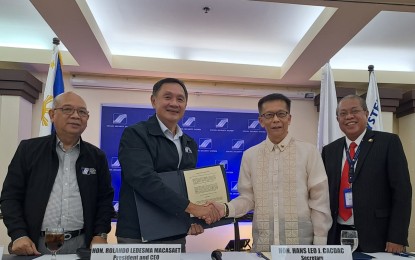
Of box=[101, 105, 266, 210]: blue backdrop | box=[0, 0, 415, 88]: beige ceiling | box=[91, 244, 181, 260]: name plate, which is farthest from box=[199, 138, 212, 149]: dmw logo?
box=[91, 244, 181, 260]: name plate

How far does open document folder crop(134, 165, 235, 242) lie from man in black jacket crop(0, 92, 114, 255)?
14.0 inches

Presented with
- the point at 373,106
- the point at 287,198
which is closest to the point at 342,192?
the point at 287,198

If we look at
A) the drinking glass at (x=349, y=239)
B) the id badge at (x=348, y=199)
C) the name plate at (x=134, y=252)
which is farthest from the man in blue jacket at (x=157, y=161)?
the id badge at (x=348, y=199)

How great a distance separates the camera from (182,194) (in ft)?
6.28

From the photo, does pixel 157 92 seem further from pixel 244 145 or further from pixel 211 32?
pixel 244 145

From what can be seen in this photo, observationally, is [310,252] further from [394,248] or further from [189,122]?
[189,122]

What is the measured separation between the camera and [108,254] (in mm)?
1288

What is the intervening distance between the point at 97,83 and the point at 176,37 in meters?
1.52

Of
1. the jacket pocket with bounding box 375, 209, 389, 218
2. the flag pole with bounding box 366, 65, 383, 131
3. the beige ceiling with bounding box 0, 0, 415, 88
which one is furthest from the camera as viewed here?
the flag pole with bounding box 366, 65, 383, 131

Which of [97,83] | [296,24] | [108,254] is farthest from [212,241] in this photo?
[108,254]

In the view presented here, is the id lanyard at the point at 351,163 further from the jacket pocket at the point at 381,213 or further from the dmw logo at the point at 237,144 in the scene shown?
the dmw logo at the point at 237,144

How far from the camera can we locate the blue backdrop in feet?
18.4

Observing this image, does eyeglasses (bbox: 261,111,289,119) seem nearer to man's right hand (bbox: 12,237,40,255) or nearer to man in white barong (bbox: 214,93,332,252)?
man in white barong (bbox: 214,93,332,252)

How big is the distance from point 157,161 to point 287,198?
74 centimetres
